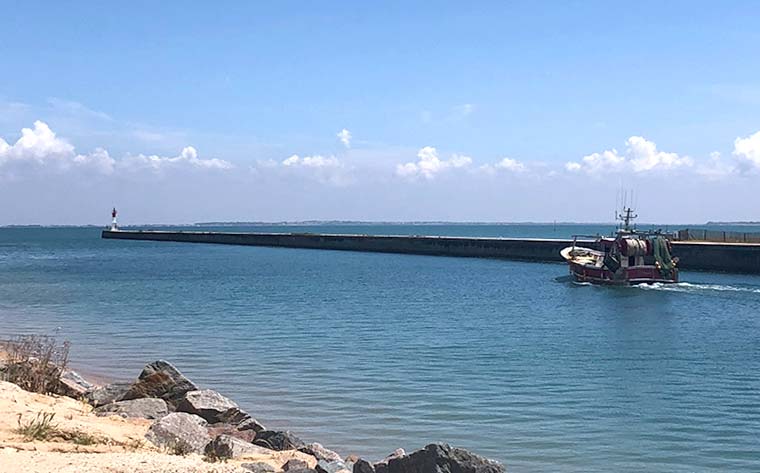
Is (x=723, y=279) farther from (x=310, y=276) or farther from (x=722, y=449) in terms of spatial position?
(x=722, y=449)

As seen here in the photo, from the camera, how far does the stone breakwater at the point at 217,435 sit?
8383 millimetres

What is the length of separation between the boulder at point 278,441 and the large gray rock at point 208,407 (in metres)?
1.00

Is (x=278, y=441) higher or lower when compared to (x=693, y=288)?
lower

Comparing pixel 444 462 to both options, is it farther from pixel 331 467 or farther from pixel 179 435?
pixel 179 435

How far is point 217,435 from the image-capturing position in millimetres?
10797

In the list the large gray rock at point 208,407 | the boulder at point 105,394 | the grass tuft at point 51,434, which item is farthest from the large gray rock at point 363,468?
the boulder at point 105,394

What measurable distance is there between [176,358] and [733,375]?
39.9 feet

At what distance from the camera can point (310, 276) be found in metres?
51.2

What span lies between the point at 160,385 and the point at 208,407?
1.49 m

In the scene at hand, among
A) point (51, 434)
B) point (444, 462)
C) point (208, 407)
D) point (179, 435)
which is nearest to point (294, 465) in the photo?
point (179, 435)

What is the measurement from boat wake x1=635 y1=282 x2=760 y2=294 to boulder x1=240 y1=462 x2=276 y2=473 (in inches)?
1357

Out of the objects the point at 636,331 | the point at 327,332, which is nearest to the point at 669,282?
the point at 636,331

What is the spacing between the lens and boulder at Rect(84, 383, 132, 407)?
504 inches

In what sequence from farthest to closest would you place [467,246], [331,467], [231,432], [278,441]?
[467,246] → [231,432] → [278,441] → [331,467]
